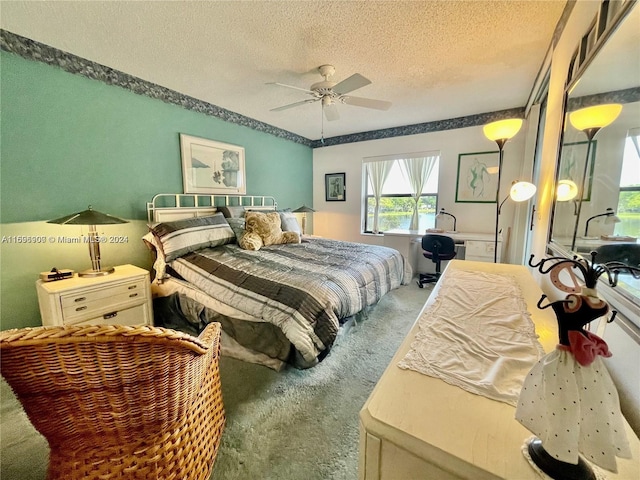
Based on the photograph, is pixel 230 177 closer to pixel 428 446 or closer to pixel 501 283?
pixel 501 283

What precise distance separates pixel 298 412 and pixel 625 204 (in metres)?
1.64

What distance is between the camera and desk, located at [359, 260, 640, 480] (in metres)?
0.46

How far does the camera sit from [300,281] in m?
1.85

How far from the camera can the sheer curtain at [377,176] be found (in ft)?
14.7

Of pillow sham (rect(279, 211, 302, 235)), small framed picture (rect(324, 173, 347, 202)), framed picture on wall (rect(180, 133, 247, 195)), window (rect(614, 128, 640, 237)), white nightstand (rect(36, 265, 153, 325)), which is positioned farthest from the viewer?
A: small framed picture (rect(324, 173, 347, 202))

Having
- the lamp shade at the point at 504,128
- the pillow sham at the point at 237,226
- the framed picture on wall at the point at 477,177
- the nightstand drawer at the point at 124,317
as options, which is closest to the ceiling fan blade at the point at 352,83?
the lamp shade at the point at 504,128

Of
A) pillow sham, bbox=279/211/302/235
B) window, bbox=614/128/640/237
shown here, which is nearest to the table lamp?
pillow sham, bbox=279/211/302/235

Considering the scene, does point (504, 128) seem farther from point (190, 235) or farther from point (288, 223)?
point (190, 235)

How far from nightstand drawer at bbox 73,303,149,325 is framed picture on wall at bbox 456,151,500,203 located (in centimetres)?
Result: 425

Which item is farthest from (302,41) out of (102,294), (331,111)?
(102,294)

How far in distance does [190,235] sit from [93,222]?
0.75 meters

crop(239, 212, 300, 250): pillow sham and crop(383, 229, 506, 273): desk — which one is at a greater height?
crop(239, 212, 300, 250): pillow sham

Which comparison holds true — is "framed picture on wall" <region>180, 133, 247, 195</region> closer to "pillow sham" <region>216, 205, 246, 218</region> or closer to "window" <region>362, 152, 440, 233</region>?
"pillow sham" <region>216, 205, 246, 218</region>

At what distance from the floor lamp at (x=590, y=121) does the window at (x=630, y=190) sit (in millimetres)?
175
